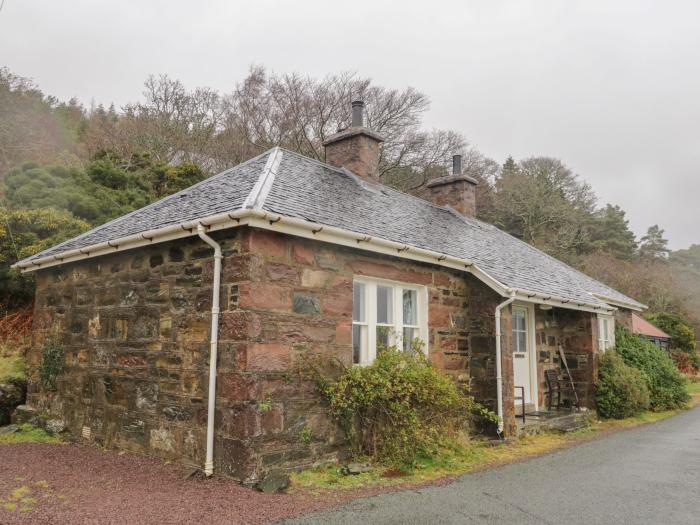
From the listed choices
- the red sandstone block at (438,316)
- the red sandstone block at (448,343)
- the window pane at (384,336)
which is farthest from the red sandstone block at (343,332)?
the red sandstone block at (448,343)

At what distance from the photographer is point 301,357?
22.9 ft

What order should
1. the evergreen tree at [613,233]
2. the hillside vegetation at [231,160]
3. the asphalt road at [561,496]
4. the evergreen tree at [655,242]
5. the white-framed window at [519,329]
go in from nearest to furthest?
the asphalt road at [561,496] → the white-framed window at [519,329] → the hillside vegetation at [231,160] → the evergreen tree at [613,233] → the evergreen tree at [655,242]

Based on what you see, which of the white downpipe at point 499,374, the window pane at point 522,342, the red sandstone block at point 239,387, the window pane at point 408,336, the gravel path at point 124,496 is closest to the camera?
the gravel path at point 124,496

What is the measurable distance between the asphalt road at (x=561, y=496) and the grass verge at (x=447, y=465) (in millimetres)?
317

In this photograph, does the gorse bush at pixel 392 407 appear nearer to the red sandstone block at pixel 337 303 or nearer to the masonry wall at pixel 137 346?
the red sandstone block at pixel 337 303

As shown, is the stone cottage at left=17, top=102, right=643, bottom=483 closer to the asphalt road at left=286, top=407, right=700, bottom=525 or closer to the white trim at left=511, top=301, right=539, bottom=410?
the white trim at left=511, top=301, right=539, bottom=410

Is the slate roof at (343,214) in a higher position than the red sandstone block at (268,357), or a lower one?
higher

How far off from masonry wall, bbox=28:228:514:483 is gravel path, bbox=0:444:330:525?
0.36 metres

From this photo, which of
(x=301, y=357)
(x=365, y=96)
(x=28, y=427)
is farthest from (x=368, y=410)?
(x=365, y=96)

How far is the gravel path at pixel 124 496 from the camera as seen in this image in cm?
522

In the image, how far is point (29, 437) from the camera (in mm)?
9180

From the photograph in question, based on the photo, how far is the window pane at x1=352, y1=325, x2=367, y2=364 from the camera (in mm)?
7988

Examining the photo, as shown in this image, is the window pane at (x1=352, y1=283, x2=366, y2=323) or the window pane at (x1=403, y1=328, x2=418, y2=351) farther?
the window pane at (x1=403, y1=328, x2=418, y2=351)

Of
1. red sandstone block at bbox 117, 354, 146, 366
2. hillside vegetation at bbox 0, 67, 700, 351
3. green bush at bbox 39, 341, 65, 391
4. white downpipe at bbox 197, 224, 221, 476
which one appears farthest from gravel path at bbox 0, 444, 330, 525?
hillside vegetation at bbox 0, 67, 700, 351
